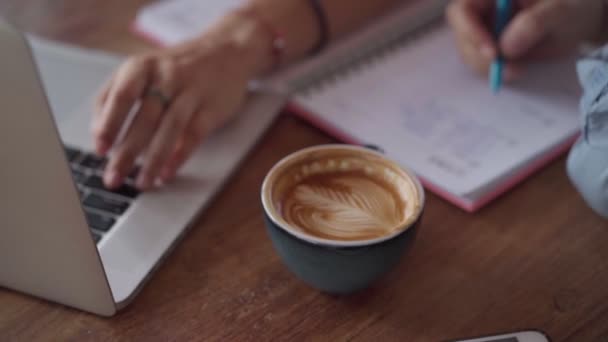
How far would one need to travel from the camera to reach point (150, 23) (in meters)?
0.96

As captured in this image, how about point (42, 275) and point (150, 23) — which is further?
point (150, 23)

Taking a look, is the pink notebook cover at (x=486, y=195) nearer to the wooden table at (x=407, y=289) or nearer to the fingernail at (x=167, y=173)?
the wooden table at (x=407, y=289)

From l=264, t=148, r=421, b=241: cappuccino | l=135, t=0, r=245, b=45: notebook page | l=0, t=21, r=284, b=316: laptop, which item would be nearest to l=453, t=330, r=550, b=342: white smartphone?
l=264, t=148, r=421, b=241: cappuccino

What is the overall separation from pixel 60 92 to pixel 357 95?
37cm

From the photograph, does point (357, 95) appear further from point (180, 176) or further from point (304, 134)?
point (180, 176)

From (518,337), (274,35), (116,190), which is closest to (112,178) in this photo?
(116,190)

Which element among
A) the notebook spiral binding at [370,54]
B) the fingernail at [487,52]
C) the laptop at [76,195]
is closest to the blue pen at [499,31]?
the fingernail at [487,52]

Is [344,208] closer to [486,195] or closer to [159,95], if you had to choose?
[486,195]

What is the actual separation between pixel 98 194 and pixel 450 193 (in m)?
0.36

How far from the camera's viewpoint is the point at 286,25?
0.88m

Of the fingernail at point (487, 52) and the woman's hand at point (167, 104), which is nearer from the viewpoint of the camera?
the woman's hand at point (167, 104)

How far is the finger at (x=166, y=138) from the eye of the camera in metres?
0.69

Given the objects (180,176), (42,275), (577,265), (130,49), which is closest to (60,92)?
(130,49)

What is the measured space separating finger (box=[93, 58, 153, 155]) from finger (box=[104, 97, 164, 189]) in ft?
0.04
